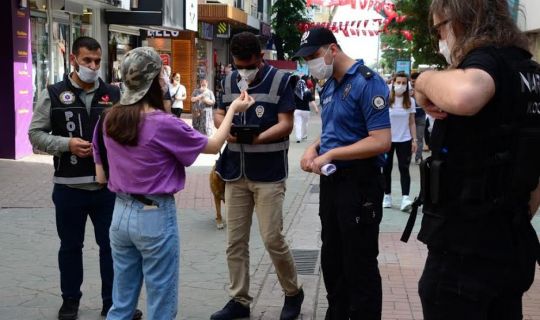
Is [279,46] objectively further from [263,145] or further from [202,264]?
[263,145]

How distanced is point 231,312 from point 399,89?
18.7 ft

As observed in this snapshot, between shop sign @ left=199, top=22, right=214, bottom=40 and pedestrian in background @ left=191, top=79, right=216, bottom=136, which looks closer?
pedestrian in background @ left=191, top=79, right=216, bottom=136

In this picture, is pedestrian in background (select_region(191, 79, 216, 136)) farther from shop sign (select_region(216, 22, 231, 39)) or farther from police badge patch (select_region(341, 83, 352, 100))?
police badge patch (select_region(341, 83, 352, 100))

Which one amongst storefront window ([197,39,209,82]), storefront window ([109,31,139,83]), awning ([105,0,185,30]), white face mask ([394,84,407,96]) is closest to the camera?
white face mask ([394,84,407,96])

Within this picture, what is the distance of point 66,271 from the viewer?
4887mm

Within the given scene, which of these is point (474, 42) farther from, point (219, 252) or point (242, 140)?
point (219, 252)

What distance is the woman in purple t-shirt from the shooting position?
11.6 feet

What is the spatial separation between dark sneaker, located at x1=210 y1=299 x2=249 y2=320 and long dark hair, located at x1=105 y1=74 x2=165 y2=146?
185 cm

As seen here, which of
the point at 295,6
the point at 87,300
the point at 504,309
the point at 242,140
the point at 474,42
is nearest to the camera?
the point at 474,42

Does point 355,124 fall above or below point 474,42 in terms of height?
below

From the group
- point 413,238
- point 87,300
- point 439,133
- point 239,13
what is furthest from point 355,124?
point 239,13

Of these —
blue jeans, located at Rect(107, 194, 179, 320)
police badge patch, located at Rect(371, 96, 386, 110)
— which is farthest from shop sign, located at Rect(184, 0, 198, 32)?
blue jeans, located at Rect(107, 194, 179, 320)

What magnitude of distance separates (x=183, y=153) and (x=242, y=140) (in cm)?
117

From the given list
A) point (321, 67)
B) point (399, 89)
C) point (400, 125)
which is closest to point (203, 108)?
point (399, 89)
